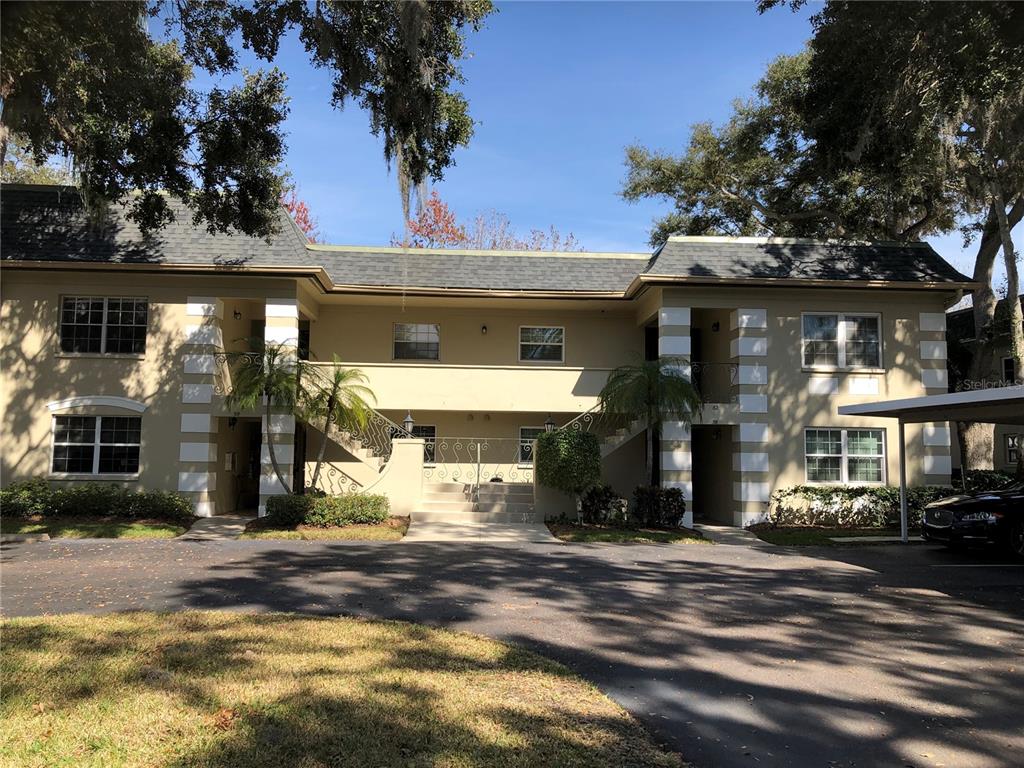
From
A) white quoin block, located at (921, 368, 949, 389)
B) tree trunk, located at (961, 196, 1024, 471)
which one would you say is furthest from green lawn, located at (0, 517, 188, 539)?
tree trunk, located at (961, 196, 1024, 471)

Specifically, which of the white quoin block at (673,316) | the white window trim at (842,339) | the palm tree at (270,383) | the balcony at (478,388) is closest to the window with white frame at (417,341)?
the balcony at (478,388)

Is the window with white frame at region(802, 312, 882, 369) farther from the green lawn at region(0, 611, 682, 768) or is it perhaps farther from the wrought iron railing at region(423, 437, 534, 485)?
the green lawn at region(0, 611, 682, 768)

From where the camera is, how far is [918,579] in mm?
10656

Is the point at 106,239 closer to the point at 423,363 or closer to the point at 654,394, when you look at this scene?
the point at 423,363

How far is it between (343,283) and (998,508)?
49.4 feet

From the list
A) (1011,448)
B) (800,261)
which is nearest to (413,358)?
(800,261)

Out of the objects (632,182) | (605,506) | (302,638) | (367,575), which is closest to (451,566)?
(367,575)

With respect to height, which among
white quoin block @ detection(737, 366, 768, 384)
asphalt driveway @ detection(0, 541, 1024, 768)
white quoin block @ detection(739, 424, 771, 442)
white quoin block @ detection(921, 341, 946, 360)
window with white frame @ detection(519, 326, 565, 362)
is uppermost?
window with white frame @ detection(519, 326, 565, 362)

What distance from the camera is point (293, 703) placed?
484 cm

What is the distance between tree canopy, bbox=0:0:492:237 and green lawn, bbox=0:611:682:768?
17.1ft

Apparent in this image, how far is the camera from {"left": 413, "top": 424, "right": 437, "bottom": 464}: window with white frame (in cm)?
2016

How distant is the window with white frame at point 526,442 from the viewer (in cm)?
2023

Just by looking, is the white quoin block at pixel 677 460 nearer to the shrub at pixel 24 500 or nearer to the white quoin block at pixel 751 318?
the white quoin block at pixel 751 318

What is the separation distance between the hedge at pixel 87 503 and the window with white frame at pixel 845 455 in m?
14.5
